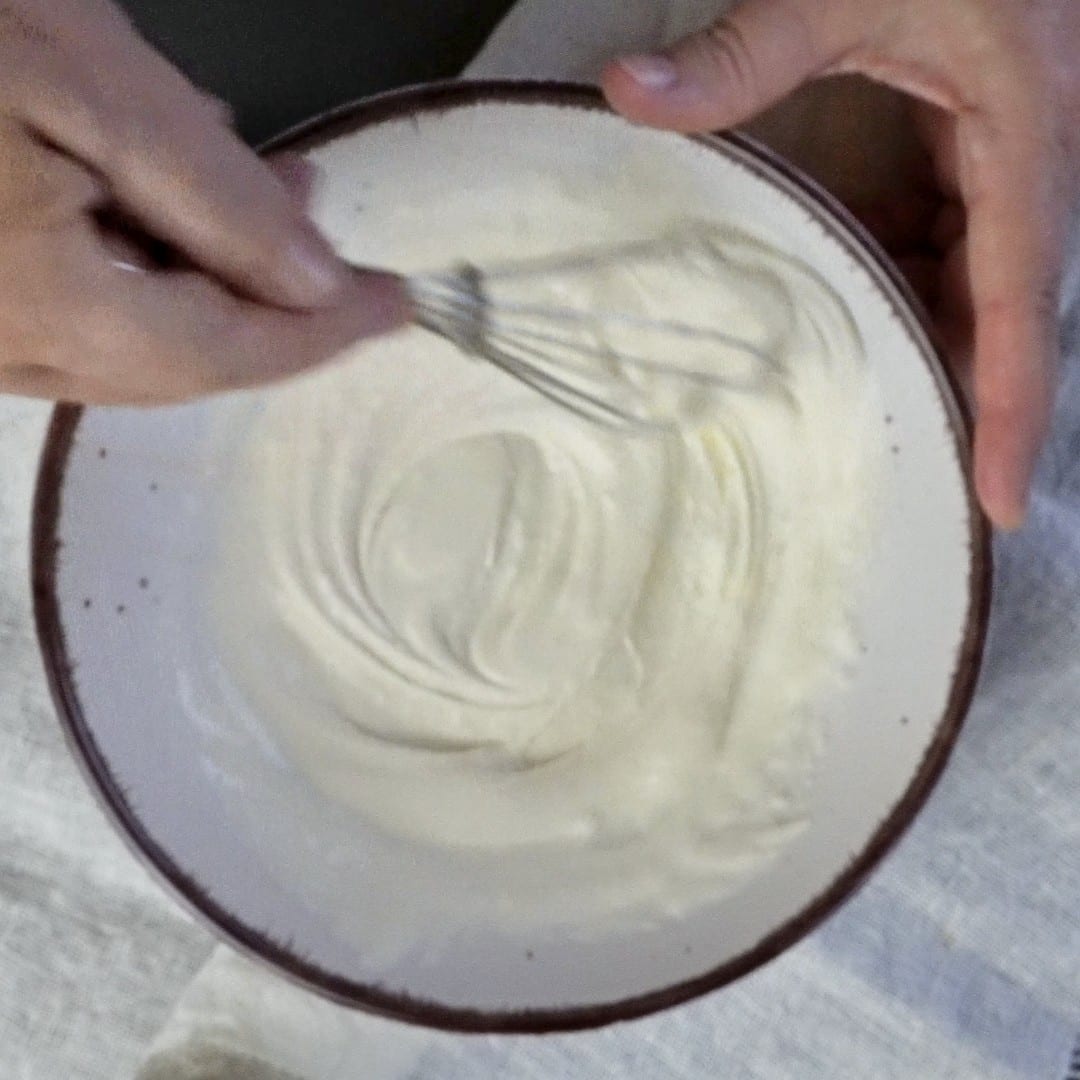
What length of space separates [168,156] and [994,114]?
31 centimetres

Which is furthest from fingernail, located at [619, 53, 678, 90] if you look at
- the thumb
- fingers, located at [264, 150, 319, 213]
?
fingers, located at [264, 150, 319, 213]

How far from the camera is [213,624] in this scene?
51cm

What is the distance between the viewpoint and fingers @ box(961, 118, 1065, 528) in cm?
45

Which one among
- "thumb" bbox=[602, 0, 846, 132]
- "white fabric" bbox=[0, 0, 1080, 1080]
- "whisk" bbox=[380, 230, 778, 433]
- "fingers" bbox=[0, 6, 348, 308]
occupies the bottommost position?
"white fabric" bbox=[0, 0, 1080, 1080]

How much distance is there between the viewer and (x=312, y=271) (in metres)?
0.35

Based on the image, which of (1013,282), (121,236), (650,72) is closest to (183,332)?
(121,236)

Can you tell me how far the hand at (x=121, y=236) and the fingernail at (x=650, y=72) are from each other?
0.41 ft

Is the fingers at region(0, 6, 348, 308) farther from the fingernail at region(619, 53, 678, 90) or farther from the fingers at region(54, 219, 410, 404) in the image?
the fingernail at region(619, 53, 678, 90)

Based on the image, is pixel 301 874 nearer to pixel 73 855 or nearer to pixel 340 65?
pixel 73 855

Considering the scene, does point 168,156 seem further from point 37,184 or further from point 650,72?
point 650,72

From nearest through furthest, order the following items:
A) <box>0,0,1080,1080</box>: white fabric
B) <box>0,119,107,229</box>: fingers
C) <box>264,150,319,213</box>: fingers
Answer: <box>0,119,107,229</box>: fingers → <box>264,150,319,213</box>: fingers → <box>0,0,1080,1080</box>: white fabric

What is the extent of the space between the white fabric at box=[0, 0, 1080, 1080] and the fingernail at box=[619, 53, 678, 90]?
0.09m

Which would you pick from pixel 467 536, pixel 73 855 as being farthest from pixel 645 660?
pixel 73 855

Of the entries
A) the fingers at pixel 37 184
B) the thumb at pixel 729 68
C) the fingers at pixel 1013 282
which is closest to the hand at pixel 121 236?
the fingers at pixel 37 184
